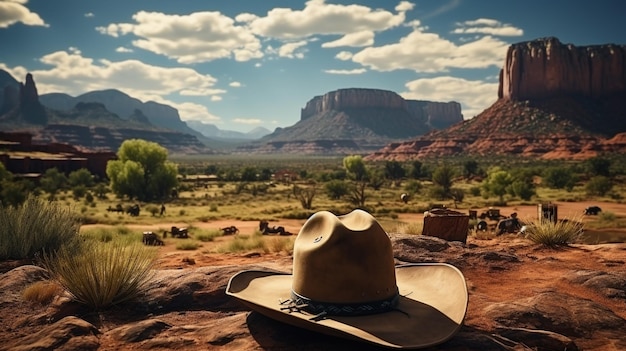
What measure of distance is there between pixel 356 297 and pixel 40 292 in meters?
3.77

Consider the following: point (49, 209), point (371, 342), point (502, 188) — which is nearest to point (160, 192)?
point (502, 188)

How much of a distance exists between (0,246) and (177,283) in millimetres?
3650

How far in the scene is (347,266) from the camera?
3629mm

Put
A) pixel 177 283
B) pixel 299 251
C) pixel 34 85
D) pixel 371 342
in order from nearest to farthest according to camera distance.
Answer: pixel 371 342 < pixel 299 251 < pixel 177 283 < pixel 34 85

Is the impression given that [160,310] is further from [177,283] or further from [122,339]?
[122,339]

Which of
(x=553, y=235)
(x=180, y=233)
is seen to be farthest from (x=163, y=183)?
(x=553, y=235)

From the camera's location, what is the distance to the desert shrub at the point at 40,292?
484 cm

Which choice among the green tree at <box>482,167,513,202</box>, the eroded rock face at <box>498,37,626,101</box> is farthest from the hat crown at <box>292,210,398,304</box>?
the eroded rock face at <box>498,37,626,101</box>

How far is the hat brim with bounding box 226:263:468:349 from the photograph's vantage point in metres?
3.33

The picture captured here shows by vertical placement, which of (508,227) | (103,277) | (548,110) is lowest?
(508,227)

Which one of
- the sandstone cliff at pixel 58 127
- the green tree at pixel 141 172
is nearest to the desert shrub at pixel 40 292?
the green tree at pixel 141 172

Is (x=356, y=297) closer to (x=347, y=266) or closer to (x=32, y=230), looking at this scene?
(x=347, y=266)

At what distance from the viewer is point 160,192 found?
4231cm

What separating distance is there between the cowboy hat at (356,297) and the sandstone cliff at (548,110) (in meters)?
104
